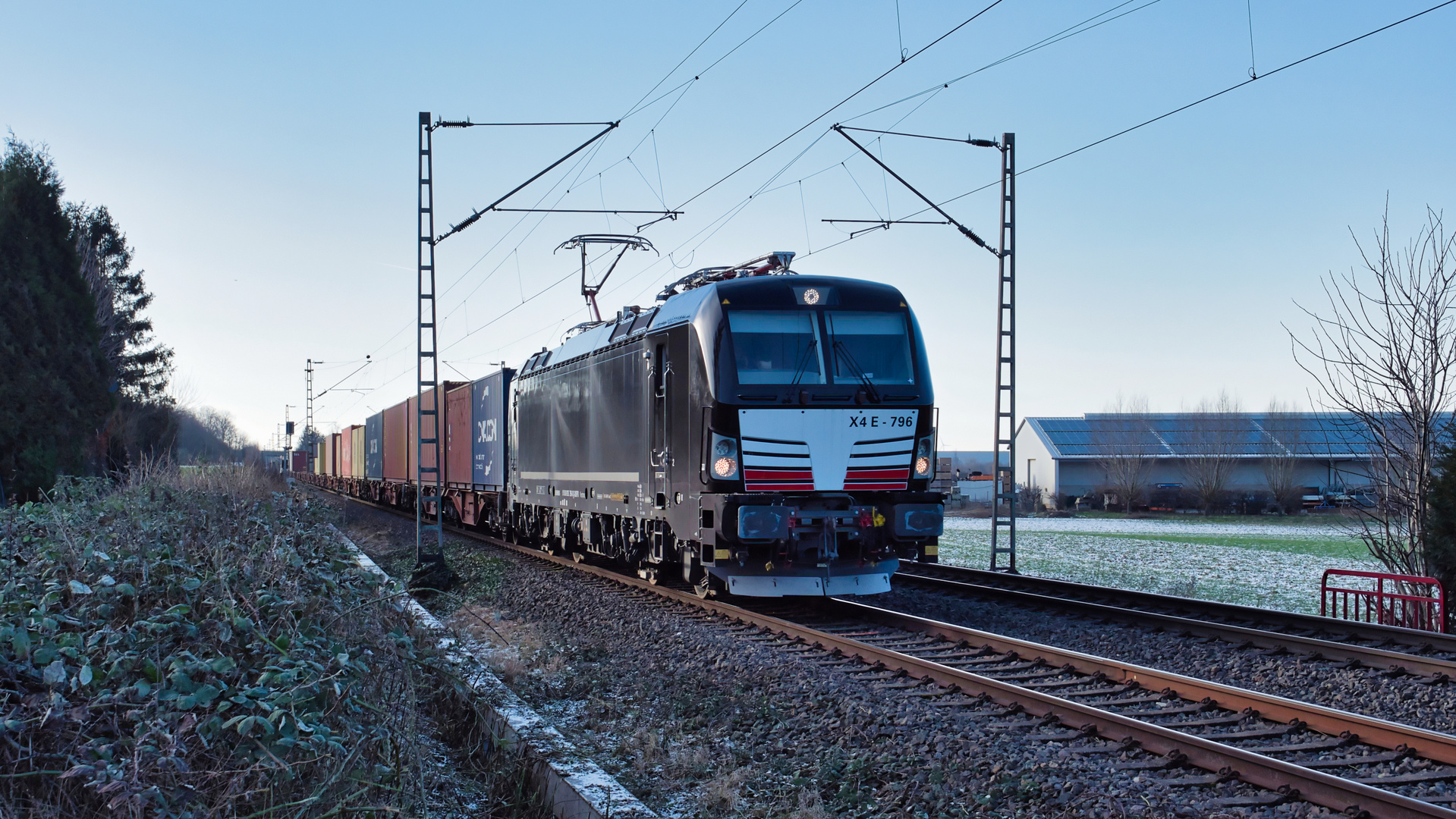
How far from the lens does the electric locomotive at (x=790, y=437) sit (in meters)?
10.4

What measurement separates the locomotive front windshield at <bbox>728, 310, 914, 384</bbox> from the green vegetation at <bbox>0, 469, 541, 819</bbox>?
5138 mm

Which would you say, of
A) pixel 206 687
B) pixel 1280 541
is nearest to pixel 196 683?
pixel 206 687

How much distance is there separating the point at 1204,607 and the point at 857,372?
4423 millimetres

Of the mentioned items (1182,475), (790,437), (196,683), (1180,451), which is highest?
(790,437)

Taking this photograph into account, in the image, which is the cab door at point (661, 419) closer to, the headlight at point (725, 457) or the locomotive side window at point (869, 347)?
the headlight at point (725, 457)

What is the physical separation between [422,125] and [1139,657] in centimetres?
1238

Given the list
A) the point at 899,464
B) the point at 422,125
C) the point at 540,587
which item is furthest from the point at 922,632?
the point at 422,125

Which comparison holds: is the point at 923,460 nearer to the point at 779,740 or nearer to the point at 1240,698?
the point at 1240,698

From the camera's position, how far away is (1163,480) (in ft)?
153

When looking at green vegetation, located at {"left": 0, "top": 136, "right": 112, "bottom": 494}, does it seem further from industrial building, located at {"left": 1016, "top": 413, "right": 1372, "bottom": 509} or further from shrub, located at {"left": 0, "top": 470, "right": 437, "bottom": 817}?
industrial building, located at {"left": 1016, "top": 413, "right": 1372, "bottom": 509}

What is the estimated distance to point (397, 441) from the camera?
3111 cm

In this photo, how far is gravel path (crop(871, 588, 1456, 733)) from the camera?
23.5 ft

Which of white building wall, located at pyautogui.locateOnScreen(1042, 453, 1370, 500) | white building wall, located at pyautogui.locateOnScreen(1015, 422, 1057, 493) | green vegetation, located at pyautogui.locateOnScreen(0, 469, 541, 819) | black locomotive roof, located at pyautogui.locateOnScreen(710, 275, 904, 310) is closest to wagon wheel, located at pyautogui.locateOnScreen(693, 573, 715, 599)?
black locomotive roof, located at pyautogui.locateOnScreen(710, 275, 904, 310)

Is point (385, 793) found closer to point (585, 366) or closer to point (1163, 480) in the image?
point (585, 366)
